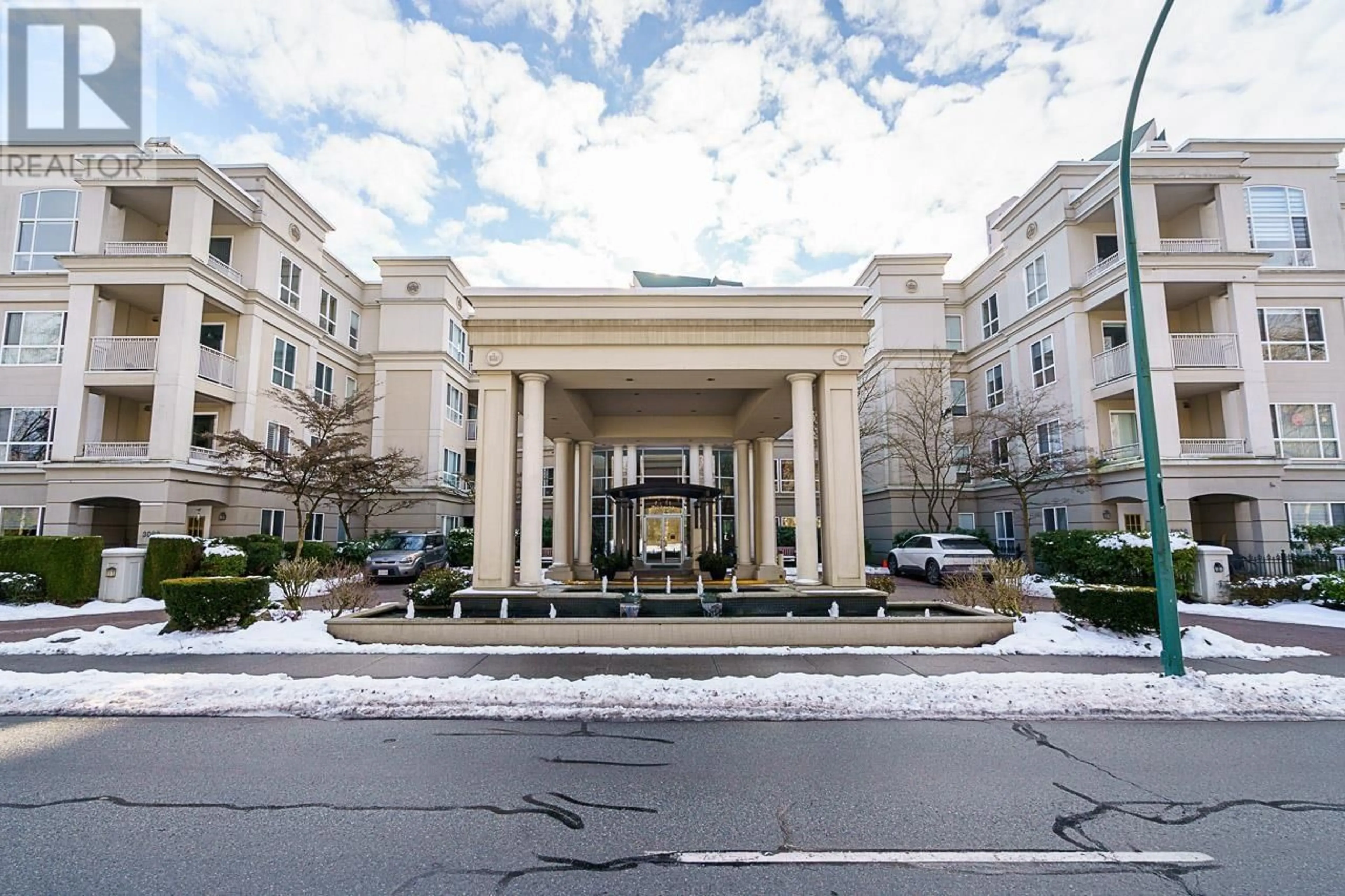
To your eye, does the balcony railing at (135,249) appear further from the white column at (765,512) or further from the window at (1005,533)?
the window at (1005,533)

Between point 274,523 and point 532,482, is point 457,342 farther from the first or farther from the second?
point 532,482

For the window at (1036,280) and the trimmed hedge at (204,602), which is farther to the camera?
the window at (1036,280)

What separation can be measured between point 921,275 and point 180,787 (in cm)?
3338

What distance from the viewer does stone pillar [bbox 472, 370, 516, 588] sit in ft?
45.8

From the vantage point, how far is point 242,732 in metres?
6.35

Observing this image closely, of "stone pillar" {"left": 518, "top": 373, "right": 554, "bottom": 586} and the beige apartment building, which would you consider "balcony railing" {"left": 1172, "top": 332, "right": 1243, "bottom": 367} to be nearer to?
the beige apartment building

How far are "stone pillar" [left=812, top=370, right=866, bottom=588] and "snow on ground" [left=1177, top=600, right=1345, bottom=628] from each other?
7.64 metres

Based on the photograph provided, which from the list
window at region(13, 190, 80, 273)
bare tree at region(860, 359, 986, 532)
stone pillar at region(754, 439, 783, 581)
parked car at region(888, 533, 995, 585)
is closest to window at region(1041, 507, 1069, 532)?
bare tree at region(860, 359, 986, 532)

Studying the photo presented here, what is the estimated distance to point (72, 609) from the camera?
15.2m

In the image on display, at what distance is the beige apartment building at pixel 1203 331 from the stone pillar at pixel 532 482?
18.7m

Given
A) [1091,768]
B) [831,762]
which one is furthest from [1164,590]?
[831,762]

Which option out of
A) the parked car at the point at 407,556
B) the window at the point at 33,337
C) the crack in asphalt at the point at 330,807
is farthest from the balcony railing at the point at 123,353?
the crack in asphalt at the point at 330,807

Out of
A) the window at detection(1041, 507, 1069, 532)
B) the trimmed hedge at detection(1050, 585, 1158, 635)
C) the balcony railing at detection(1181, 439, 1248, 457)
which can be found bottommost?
the trimmed hedge at detection(1050, 585, 1158, 635)

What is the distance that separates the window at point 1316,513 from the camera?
843 inches
